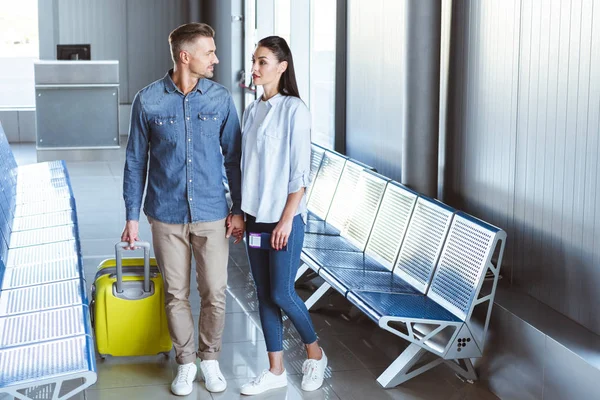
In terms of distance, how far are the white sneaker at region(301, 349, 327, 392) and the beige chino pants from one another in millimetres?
441

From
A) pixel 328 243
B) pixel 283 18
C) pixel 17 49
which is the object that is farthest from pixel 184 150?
pixel 17 49

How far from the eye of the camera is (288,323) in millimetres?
5477

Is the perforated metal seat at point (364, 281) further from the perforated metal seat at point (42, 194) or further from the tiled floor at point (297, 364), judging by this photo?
the perforated metal seat at point (42, 194)

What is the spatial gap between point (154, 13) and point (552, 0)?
11.9 metres

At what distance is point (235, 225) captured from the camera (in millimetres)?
4176

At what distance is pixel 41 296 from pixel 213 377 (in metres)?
0.88

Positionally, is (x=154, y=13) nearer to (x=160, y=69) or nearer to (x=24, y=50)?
(x=160, y=69)

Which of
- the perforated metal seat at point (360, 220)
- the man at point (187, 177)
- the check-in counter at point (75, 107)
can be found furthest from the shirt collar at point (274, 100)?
the check-in counter at point (75, 107)

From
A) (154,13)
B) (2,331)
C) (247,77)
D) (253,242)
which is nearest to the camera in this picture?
(2,331)

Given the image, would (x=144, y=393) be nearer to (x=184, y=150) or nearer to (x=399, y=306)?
(x=184, y=150)

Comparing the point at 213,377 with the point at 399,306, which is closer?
the point at 213,377

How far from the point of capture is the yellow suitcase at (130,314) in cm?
459

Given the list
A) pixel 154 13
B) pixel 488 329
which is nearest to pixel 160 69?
pixel 154 13

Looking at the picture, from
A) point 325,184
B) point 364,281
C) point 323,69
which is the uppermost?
point 323,69
